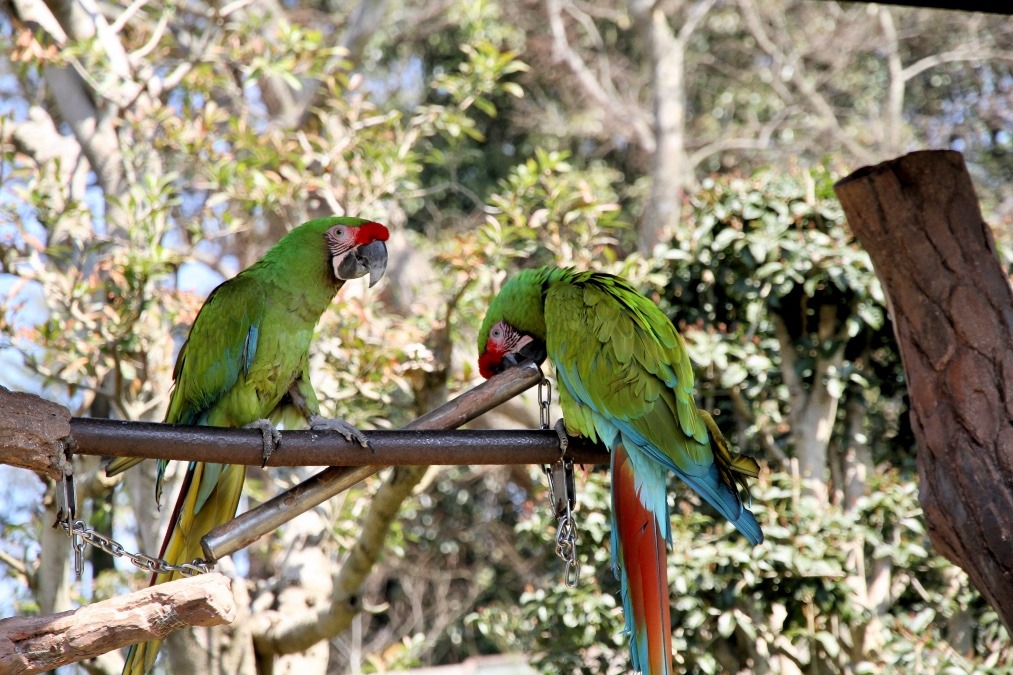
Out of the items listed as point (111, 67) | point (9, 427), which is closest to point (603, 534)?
point (9, 427)

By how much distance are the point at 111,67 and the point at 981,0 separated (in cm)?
333

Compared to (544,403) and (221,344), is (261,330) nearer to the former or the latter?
(221,344)

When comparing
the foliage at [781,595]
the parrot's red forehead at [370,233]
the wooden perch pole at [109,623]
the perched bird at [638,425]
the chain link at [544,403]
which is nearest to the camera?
the wooden perch pole at [109,623]

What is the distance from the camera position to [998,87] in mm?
9078

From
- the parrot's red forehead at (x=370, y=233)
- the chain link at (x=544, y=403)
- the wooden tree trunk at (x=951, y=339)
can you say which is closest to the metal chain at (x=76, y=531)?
the chain link at (x=544, y=403)

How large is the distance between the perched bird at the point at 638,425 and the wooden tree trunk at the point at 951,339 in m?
0.45

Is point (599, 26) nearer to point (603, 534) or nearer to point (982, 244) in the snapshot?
point (603, 534)

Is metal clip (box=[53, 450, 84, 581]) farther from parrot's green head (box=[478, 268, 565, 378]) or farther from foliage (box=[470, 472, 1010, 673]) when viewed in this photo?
foliage (box=[470, 472, 1010, 673])

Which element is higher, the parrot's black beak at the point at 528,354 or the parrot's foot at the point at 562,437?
the parrot's black beak at the point at 528,354

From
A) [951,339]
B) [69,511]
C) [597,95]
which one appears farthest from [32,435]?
[597,95]

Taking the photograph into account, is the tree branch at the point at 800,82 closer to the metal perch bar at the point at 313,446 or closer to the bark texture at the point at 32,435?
the metal perch bar at the point at 313,446

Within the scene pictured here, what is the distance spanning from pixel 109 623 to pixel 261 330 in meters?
1.02

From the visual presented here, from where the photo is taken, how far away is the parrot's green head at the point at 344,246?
2479 millimetres

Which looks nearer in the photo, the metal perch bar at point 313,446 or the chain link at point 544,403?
the metal perch bar at point 313,446
